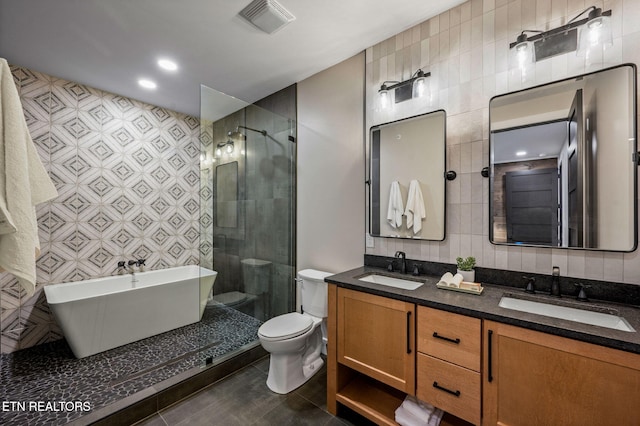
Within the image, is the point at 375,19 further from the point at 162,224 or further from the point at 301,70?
the point at 162,224

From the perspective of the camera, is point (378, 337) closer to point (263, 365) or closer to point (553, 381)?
point (553, 381)

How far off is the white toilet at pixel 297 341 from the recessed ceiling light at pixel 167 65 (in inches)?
92.6

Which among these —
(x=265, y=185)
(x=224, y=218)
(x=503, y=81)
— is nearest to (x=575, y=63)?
(x=503, y=81)

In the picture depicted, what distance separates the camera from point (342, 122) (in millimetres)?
2471

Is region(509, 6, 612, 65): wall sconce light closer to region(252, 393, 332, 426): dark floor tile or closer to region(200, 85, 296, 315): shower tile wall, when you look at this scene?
region(200, 85, 296, 315): shower tile wall

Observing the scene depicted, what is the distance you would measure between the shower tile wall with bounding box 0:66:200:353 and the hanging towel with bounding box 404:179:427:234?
318cm

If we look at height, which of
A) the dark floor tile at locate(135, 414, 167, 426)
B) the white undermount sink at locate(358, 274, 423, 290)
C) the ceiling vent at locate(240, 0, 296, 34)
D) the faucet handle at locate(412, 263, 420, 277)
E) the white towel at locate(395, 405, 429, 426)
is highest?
the ceiling vent at locate(240, 0, 296, 34)

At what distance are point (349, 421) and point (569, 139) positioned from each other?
220cm

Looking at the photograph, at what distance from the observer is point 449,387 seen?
1.32 m

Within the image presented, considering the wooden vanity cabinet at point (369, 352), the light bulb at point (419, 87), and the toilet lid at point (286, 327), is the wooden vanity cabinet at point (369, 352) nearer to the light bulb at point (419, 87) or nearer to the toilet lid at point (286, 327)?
the toilet lid at point (286, 327)

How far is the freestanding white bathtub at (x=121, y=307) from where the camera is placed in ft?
7.54

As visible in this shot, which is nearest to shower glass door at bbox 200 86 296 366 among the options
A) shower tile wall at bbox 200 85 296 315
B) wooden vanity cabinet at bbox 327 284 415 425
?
shower tile wall at bbox 200 85 296 315

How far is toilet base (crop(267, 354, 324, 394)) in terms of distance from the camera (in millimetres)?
2006

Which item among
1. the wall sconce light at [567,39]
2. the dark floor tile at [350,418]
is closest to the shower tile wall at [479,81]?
the wall sconce light at [567,39]
